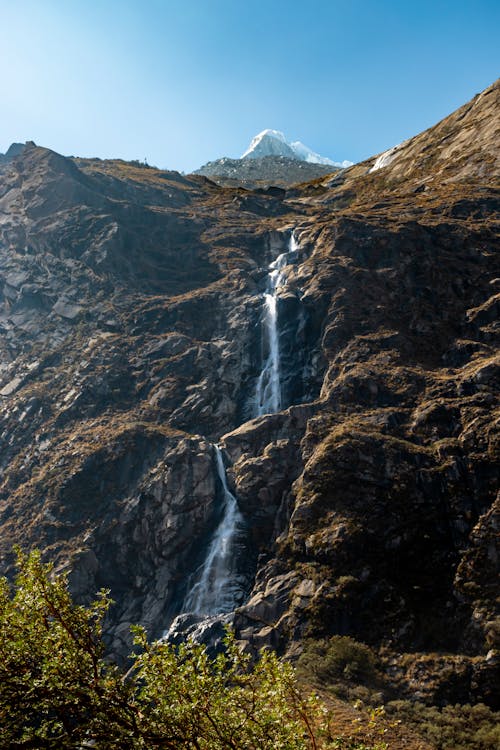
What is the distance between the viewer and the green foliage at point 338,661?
23.9 metres

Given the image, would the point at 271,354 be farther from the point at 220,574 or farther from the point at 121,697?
the point at 121,697

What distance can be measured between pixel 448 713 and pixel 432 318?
3049 cm

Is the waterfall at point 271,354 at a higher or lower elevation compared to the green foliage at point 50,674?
higher

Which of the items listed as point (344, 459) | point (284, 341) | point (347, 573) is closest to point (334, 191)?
point (284, 341)

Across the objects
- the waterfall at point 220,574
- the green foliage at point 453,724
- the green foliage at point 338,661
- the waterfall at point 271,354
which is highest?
the waterfall at point 271,354

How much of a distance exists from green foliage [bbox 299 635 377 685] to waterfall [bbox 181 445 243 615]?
22.3 feet

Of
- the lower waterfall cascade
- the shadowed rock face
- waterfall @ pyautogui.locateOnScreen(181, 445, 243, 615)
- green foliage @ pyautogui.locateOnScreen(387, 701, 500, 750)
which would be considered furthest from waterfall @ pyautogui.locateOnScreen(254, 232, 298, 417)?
green foliage @ pyautogui.locateOnScreen(387, 701, 500, 750)

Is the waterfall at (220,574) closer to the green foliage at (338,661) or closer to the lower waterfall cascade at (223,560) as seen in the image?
the lower waterfall cascade at (223,560)

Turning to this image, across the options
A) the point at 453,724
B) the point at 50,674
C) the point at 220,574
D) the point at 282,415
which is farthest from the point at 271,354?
the point at 50,674

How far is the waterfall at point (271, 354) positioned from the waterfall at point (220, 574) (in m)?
9.64

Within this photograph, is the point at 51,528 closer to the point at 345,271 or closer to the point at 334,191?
the point at 345,271

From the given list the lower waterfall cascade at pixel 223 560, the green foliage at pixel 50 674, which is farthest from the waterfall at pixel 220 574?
the green foliage at pixel 50 674

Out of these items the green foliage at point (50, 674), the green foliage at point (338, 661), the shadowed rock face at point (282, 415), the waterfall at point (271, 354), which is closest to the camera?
the green foliage at point (50, 674)

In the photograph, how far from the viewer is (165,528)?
116ft
